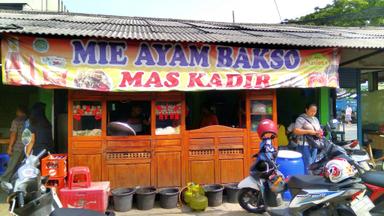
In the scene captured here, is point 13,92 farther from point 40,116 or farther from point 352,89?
point 352,89

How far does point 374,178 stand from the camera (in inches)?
167

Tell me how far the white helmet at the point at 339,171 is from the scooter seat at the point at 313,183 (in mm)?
56

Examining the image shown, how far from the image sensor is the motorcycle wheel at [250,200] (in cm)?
555

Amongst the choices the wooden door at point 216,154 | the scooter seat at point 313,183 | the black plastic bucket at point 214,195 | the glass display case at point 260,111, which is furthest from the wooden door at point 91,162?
the scooter seat at point 313,183

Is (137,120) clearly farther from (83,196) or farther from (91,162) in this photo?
(83,196)

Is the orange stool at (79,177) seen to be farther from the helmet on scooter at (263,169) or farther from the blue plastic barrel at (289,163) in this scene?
the blue plastic barrel at (289,163)

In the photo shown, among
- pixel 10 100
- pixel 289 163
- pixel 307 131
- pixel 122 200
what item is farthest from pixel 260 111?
pixel 10 100

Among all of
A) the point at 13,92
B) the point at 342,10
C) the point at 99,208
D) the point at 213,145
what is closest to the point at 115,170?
the point at 99,208

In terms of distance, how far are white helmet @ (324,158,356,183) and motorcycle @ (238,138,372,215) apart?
6 centimetres

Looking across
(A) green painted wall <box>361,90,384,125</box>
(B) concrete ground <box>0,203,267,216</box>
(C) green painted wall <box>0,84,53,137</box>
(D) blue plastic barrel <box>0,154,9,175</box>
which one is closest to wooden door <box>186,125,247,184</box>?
(B) concrete ground <box>0,203,267,216</box>

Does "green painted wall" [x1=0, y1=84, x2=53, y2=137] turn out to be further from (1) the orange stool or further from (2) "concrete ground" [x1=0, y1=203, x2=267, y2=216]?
(1) the orange stool

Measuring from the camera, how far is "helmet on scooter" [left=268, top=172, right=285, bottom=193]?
5078mm

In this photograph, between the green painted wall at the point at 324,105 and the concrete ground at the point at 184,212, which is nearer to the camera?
the concrete ground at the point at 184,212

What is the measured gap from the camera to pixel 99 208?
17.9ft
